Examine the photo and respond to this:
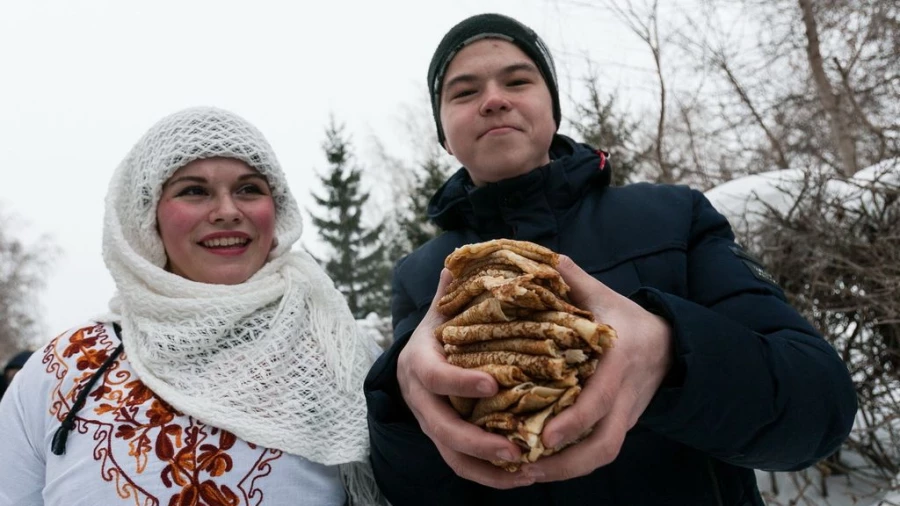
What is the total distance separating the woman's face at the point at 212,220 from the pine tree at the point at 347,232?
20.3 m

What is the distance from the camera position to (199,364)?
1.93 meters

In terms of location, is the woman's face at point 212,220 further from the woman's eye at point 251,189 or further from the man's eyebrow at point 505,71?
the man's eyebrow at point 505,71

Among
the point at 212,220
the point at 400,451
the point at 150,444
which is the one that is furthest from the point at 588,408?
the point at 212,220

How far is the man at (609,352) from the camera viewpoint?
3.00ft

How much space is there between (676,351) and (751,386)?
17 cm

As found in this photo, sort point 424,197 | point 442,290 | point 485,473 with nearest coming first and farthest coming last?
point 485,473 → point 442,290 → point 424,197

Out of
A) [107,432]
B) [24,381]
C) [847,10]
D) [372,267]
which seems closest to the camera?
[107,432]

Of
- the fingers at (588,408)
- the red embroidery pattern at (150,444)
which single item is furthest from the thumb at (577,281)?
the red embroidery pattern at (150,444)

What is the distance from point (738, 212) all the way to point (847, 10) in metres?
4.34

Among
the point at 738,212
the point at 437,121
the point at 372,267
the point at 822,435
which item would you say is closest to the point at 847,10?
the point at 738,212

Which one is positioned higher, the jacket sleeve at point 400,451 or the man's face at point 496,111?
the man's face at point 496,111

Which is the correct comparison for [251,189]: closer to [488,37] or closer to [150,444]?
[150,444]

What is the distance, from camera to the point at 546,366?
83 cm

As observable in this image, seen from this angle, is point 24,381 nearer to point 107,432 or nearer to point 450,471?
point 107,432
